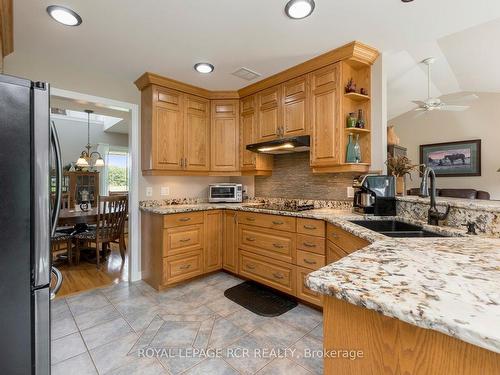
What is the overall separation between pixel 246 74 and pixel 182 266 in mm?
2300

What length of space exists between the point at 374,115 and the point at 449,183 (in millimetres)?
4570

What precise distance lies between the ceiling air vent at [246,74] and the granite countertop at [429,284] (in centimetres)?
231

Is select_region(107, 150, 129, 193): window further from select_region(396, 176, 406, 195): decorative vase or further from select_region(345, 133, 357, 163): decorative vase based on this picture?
select_region(396, 176, 406, 195): decorative vase

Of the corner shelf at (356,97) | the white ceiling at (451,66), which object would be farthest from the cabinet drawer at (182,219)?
the white ceiling at (451,66)

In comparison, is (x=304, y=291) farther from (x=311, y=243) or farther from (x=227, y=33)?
(x=227, y=33)

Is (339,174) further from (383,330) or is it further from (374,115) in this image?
(383,330)

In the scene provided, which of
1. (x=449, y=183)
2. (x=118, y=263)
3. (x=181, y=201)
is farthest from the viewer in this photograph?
(x=449, y=183)

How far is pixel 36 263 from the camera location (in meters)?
1.02

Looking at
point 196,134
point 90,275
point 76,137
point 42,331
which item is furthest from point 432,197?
point 76,137

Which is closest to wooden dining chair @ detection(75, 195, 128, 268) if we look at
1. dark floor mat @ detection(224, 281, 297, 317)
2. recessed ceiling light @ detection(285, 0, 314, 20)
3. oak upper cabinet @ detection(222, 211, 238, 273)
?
oak upper cabinet @ detection(222, 211, 238, 273)

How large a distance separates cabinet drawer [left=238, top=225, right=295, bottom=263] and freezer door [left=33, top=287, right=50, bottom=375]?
1.89 metres

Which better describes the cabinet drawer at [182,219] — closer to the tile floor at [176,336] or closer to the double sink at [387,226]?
the tile floor at [176,336]

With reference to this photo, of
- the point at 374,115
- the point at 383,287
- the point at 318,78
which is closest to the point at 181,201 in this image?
the point at 318,78

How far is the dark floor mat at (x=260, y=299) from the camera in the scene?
232 cm
